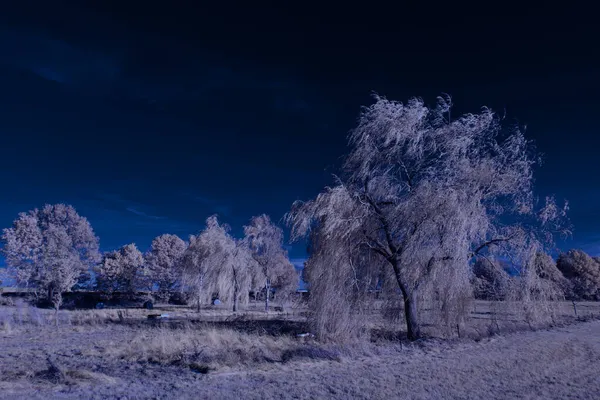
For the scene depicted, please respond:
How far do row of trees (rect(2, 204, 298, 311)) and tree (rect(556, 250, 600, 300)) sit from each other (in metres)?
36.2

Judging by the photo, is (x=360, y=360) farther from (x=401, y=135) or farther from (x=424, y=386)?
(x=401, y=135)

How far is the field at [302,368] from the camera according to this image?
21.0 ft

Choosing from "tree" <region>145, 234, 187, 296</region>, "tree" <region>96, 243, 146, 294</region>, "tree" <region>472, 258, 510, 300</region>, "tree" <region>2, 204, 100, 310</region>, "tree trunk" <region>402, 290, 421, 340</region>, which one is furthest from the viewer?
"tree" <region>145, 234, 187, 296</region>

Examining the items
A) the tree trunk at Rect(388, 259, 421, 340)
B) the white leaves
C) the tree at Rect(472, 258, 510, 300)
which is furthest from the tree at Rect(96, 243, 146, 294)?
the tree at Rect(472, 258, 510, 300)

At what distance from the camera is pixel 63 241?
39094 mm

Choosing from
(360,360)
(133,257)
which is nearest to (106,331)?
(360,360)

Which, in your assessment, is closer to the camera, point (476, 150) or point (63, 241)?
point (476, 150)

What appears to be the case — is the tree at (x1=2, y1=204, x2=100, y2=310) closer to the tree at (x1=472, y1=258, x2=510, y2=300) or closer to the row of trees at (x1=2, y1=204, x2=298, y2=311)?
the row of trees at (x1=2, y1=204, x2=298, y2=311)

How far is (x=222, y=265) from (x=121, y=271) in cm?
2135

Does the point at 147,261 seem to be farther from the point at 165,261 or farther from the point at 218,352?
the point at 218,352

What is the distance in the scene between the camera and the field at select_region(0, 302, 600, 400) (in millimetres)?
6414

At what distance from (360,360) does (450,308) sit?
4.84 m

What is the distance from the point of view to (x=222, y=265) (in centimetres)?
2889

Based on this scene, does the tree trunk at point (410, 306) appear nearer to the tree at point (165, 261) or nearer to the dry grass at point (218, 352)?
the dry grass at point (218, 352)
